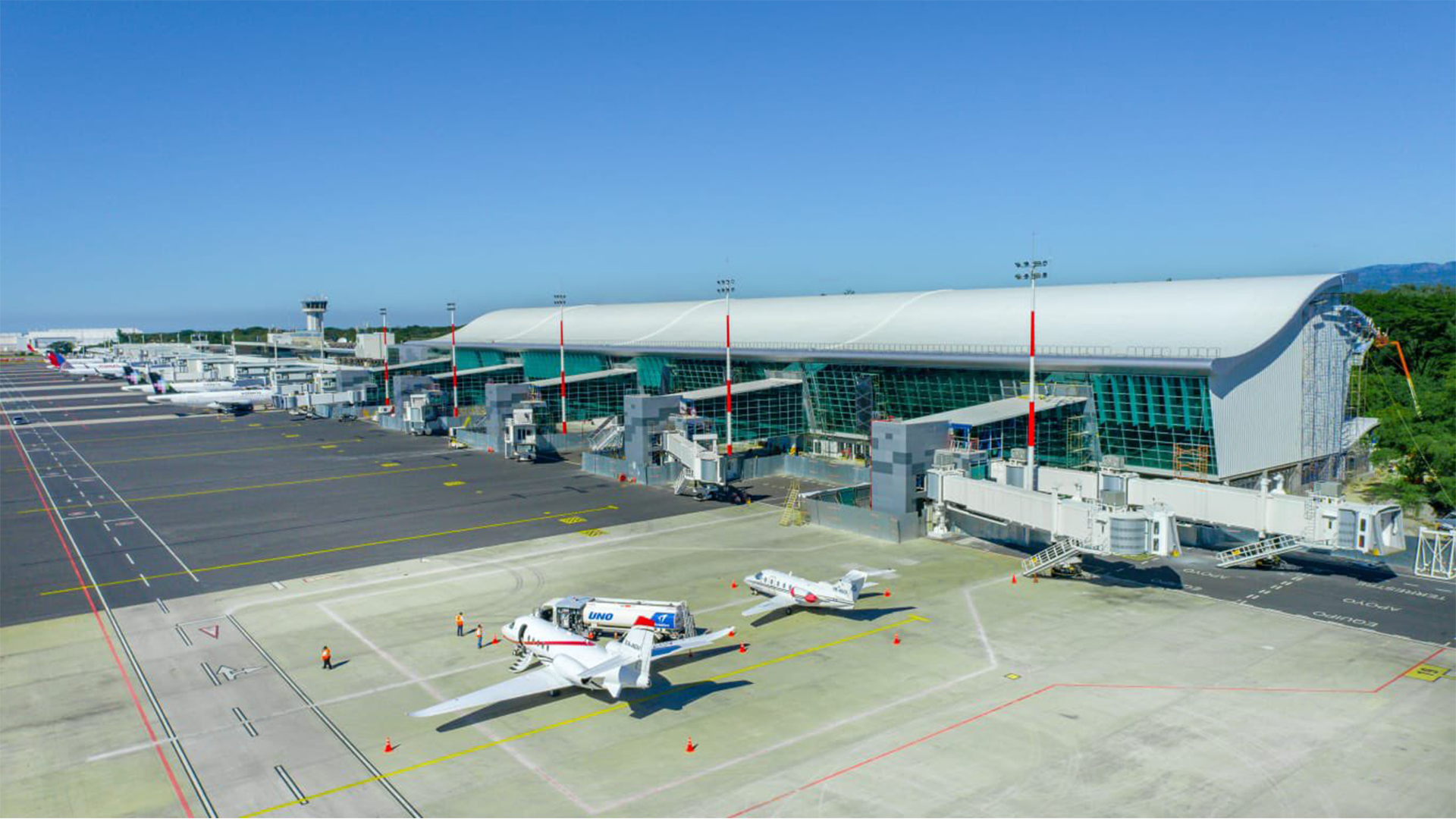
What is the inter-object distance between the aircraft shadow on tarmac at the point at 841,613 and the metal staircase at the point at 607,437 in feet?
175

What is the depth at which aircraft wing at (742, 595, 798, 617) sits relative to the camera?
49.1 m

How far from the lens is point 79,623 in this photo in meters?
51.2

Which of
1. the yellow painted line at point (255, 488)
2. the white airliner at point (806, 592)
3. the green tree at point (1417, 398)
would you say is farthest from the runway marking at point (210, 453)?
the green tree at point (1417, 398)

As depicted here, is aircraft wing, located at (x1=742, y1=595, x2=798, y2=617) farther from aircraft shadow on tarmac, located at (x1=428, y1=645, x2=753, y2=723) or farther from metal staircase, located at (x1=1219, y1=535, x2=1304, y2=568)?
metal staircase, located at (x1=1219, y1=535, x2=1304, y2=568)

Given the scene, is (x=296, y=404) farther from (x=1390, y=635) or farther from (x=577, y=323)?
(x=1390, y=635)

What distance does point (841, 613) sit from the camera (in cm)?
5247

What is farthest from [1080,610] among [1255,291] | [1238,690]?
[1255,291]

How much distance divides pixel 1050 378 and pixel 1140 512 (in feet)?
106

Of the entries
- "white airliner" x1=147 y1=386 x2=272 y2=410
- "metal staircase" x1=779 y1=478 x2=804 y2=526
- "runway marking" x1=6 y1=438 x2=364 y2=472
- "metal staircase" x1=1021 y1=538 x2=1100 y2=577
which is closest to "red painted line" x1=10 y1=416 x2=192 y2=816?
"runway marking" x1=6 y1=438 x2=364 y2=472

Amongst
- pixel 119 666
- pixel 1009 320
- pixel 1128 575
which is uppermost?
pixel 1009 320

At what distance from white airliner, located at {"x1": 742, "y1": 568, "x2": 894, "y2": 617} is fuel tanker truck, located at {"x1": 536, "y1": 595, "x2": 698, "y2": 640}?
4.76 meters

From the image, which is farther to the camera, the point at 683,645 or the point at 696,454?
the point at 696,454

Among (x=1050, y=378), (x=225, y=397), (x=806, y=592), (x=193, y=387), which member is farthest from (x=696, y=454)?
(x=193, y=387)

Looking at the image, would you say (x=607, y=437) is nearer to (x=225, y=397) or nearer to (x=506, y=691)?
(x=506, y=691)
